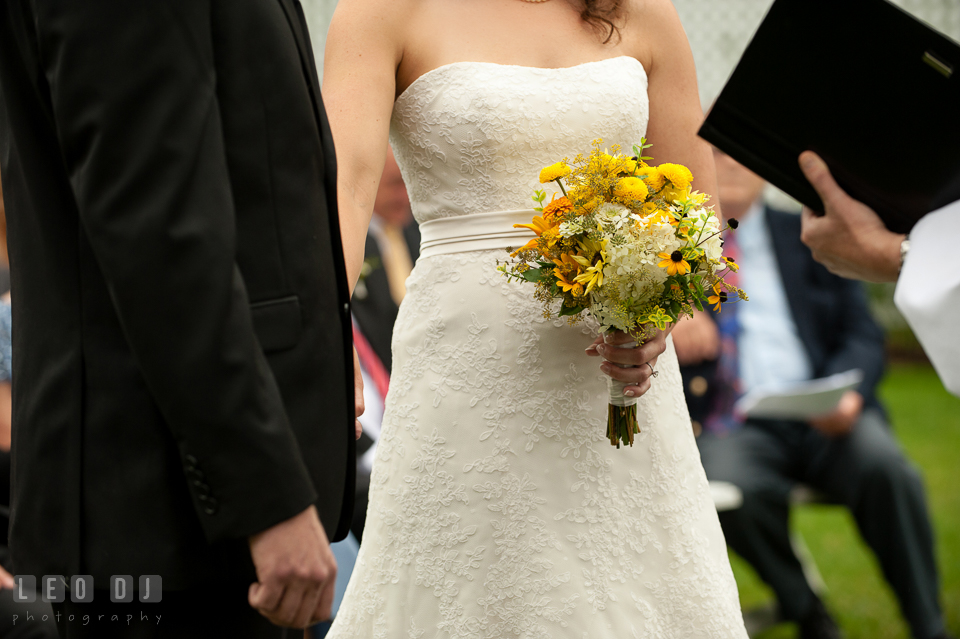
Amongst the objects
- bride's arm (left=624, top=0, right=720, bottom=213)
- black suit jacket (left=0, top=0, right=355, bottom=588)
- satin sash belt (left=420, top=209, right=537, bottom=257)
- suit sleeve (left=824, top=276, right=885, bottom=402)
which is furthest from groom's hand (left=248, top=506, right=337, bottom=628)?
suit sleeve (left=824, top=276, right=885, bottom=402)

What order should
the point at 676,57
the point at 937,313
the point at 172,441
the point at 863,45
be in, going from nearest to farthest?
the point at 172,441 < the point at 937,313 < the point at 863,45 < the point at 676,57

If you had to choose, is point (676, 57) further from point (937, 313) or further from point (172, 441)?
point (172, 441)

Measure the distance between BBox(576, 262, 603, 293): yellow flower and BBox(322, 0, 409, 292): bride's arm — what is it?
56 centimetres

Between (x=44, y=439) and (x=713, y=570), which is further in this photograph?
(x=713, y=570)

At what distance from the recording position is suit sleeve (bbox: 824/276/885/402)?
4387mm

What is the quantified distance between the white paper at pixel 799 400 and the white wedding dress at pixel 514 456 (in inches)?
80.2

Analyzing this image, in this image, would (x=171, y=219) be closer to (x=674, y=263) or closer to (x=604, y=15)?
(x=674, y=263)

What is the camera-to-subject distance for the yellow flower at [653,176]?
1864 mm

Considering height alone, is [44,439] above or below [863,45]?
below

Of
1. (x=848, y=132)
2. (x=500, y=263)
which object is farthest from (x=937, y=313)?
(x=500, y=263)

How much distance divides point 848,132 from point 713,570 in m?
1.03

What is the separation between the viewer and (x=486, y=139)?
2.08 meters

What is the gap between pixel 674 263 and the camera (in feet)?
5.72

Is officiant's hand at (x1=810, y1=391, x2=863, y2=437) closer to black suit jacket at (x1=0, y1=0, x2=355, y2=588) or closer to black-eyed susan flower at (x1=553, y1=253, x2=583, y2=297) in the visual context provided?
black-eyed susan flower at (x1=553, y1=253, x2=583, y2=297)
